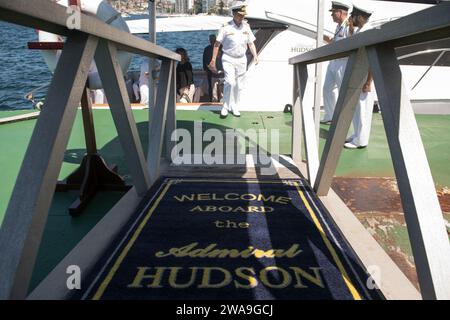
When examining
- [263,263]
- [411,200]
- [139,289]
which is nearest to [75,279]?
[139,289]

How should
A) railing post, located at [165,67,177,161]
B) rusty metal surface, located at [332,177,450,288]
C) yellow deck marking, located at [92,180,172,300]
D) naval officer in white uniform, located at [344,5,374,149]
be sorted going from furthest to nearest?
naval officer in white uniform, located at [344,5,374,149], railing post, located at [165,67,177,161], rusty metal surface, located at [332,177,450,288], yellow deck marking, located at [92,180,172,300]

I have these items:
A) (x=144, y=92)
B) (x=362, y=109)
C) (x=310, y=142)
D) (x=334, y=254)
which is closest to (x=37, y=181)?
(x=334, y=254)

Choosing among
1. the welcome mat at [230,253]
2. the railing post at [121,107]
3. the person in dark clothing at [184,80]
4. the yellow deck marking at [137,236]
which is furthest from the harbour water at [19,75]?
the welcome mat at [230,253]

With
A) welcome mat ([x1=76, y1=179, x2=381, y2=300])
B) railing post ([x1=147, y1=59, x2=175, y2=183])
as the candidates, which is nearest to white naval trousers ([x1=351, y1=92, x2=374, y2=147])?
welcome mat ([x1=76, y1=179, x2=381, y2=300])

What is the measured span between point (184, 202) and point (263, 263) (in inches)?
39.4

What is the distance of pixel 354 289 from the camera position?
1.78 metres

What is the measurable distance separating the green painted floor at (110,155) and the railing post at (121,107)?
393 mm

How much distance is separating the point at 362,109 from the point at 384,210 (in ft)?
5.93

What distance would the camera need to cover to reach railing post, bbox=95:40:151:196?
82.5 inches

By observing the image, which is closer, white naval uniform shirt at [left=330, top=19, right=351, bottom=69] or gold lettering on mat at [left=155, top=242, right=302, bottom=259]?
gold lettering on mat at [left=155, top=242, right=302, bottom=259]

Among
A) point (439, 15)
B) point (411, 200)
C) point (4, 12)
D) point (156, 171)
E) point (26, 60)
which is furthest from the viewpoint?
point (26, 60)

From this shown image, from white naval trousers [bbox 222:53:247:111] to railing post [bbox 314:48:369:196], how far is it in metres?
3.54

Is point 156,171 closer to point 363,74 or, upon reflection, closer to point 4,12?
point 363,74

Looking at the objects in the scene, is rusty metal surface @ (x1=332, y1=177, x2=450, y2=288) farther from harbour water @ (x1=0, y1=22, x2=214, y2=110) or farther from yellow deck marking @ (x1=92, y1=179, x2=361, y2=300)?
harbour water @ (x1=0, y1=22, x2=214, y2=110)
